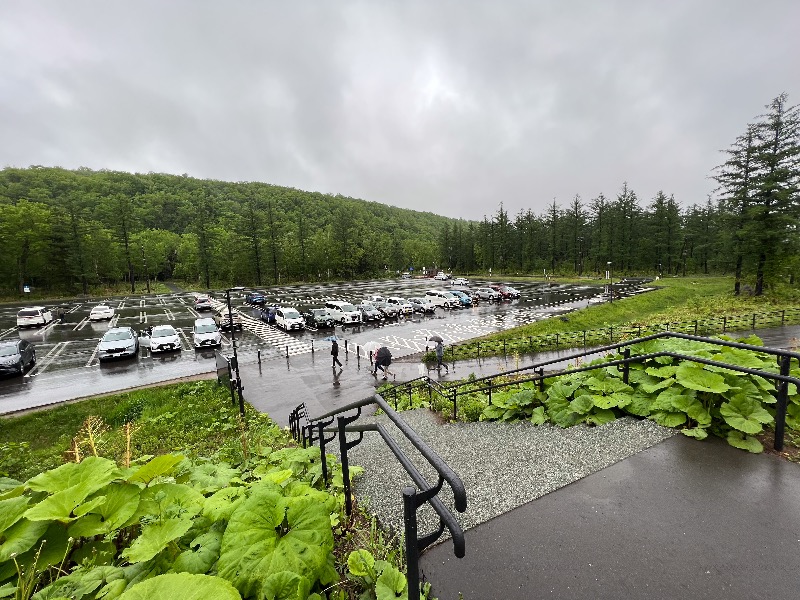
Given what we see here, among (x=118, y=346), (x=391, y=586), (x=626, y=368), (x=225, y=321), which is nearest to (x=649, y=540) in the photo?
(x=391, y=586)

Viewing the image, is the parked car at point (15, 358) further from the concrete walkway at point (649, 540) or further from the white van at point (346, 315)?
the concrete walkway at point (649, 540)

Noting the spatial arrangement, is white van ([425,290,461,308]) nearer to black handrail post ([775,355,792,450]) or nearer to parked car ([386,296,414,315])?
parked car ([386,296,414,315])

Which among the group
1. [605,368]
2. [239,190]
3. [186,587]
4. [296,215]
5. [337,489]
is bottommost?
[337,489]

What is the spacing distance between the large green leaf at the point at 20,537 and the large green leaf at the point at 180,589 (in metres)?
0.82

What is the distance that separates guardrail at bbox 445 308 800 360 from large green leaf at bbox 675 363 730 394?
45.3 ft

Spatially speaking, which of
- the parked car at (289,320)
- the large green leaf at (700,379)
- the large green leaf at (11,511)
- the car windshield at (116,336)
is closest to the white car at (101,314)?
the car windshield at (116,336)

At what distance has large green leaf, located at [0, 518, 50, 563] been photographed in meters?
1.63

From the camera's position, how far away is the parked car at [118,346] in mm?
17703

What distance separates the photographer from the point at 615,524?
2836 mm

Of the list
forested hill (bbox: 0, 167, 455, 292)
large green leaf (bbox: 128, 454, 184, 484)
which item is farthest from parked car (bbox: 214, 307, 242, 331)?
forested hill (bbox: 0, 167, 455, 292)

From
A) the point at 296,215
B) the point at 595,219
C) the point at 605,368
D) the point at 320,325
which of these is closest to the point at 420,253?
the point at 296,215

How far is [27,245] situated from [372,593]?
69517 mm

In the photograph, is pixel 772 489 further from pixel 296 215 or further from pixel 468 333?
pixel 296 215

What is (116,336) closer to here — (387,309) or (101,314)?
(101,314)
